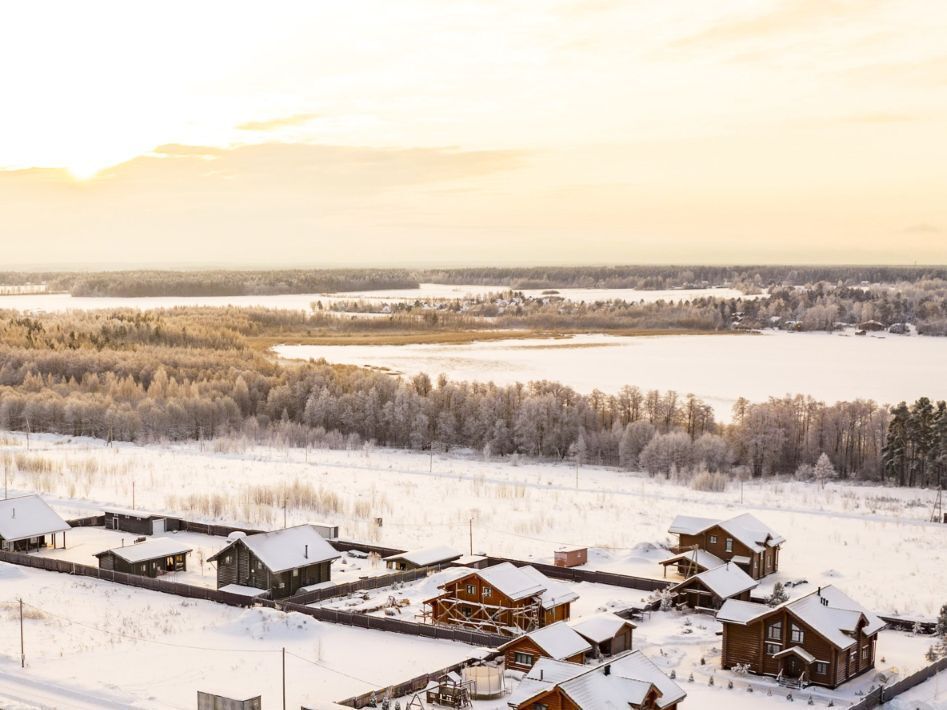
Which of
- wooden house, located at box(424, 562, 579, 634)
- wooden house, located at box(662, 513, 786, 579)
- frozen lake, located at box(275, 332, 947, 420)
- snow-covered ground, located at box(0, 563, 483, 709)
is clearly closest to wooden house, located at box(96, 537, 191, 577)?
snow-covered ground, located at box(0, 563, 483, 709)

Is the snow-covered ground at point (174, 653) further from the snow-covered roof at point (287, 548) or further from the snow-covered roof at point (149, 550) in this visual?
the snow-covered roof at point (287, 548)

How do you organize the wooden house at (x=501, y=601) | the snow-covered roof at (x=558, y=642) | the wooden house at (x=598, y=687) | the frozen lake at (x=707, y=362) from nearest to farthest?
the wooden house at (x=598, y=687) → the snow-covered roof at (x=558, y=642) → the wooden house at (x=501, y=601) → the frozen lake at (x=707, y=362)

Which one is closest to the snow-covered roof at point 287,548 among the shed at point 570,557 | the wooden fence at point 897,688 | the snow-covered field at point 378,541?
the snow-covered field at point 378,541

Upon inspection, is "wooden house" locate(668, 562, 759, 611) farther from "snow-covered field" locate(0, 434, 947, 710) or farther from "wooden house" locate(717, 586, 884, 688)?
"wooden house" locate(717, 586, 884, 688)

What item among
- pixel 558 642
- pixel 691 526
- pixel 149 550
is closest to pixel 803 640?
pixel 558 642

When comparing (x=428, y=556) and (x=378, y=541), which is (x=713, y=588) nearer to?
(x=428, y=556)
